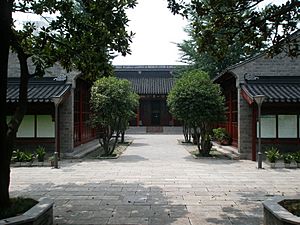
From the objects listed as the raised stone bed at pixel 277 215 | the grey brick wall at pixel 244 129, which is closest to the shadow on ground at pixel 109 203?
the raised stone bed at pixel 277 215

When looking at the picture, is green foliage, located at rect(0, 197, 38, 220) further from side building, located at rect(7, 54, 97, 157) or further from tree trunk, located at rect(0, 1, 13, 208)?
side building, located at rect(7, 54, 97, 157)

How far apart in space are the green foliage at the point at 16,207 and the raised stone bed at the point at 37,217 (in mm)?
142

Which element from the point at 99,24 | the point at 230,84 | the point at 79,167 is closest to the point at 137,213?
the point at 99,24

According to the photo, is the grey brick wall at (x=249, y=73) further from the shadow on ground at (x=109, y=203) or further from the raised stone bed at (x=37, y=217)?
the raised stone bed at (x=37, y=217)

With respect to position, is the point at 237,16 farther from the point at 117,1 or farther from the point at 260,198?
the point at 260,198

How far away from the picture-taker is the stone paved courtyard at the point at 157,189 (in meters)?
6.68

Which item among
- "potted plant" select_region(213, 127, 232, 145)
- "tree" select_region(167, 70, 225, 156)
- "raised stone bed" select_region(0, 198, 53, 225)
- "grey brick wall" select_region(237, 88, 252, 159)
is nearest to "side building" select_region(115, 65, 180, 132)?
"potted plant" select_region(213, 127, 232, 145)

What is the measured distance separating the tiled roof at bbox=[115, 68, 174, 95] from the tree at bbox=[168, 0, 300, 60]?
107 feet

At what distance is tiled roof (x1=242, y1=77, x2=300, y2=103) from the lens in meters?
14.4

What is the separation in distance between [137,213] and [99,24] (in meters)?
3.82

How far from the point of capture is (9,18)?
5715mm

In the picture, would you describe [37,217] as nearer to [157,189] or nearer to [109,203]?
[109,203]

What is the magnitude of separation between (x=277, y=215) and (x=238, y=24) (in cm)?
364

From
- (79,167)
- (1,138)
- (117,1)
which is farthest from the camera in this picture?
(79,167)
